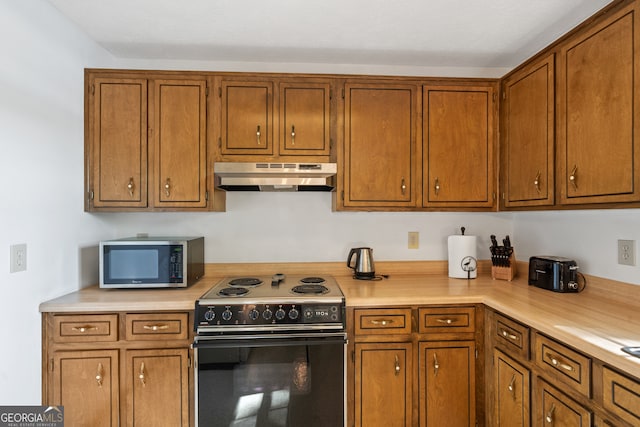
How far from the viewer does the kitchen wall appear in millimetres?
1546

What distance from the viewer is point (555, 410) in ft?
4.47

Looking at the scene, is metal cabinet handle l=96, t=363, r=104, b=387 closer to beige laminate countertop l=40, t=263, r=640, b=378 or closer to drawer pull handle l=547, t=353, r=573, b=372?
beige laminate countertop l=40, t=263, r=640, b=378

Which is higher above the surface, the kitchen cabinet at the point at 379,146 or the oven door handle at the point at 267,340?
the kitchen cabinet at the point at 379,146

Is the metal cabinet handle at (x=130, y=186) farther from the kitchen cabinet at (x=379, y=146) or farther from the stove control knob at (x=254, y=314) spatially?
the kitchen cabinet at (x=379, y=146)

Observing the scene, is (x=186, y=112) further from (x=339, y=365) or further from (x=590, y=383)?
(x=590, y=383)

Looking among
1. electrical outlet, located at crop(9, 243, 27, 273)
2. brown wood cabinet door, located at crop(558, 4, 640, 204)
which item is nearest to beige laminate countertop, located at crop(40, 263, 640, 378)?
electrical outlet, located at crop(9, 243, 27, 273)

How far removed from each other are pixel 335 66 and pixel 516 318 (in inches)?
79.8

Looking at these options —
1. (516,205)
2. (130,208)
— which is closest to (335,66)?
(516,205)

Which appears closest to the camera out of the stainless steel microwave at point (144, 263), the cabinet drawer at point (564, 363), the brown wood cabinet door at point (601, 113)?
the cabinet drawer at point (564, 363)

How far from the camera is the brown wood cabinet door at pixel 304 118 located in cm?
213

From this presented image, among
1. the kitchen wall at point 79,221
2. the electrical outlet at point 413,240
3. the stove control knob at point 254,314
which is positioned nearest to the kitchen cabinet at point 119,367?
the kitchen wall at point 79,221

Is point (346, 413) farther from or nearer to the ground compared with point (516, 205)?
nearer to the ground

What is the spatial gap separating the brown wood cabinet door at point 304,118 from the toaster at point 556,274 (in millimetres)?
1539

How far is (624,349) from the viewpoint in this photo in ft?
3.66
